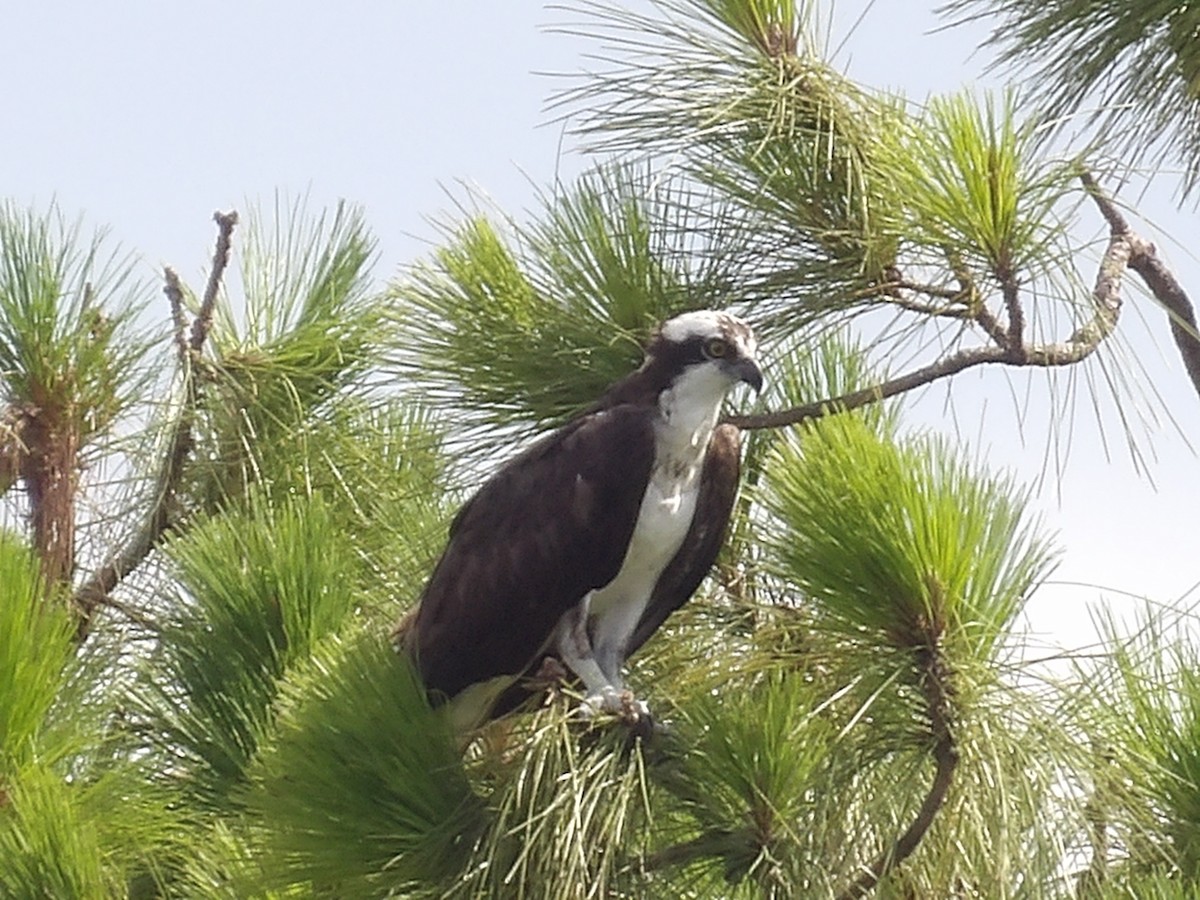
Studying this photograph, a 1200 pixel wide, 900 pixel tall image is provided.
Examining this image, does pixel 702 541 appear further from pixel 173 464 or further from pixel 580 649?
pixel 173 464

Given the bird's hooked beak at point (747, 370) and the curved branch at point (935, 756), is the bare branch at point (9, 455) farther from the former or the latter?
the curved branch at point (935, 756)

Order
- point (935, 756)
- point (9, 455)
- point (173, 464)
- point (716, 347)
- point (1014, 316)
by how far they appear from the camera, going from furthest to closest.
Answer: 1. point (173, 464)
2. point (9, 455)
3. point (716, 347)
4. point (1014, 316)
5. point (935, 756)

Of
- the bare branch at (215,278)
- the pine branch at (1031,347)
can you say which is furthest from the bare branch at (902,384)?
the bare branch at (215,278)

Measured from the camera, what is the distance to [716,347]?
3.60 m

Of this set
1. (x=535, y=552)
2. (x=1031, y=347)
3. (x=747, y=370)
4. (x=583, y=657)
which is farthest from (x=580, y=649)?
(x=1031, y=347)

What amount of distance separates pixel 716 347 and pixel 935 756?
908 mm

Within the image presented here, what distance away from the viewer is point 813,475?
2.94 m

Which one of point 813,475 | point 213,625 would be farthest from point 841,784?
point 213,625

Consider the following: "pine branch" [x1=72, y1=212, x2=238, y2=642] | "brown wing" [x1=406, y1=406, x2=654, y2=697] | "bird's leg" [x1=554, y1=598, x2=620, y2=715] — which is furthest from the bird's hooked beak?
"pine branch" [x1=72, y1=212, x2=238, y2=642]

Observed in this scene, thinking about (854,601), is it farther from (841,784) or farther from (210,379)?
(210,379)

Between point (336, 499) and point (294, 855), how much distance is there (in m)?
1.73

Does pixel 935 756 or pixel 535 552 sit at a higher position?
pixel 535 552

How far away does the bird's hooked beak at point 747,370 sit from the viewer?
11.8 feet

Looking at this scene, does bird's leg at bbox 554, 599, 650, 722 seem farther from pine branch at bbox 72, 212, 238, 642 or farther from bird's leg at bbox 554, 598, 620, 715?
pine branch at bbox 72, 212, 238, 642
